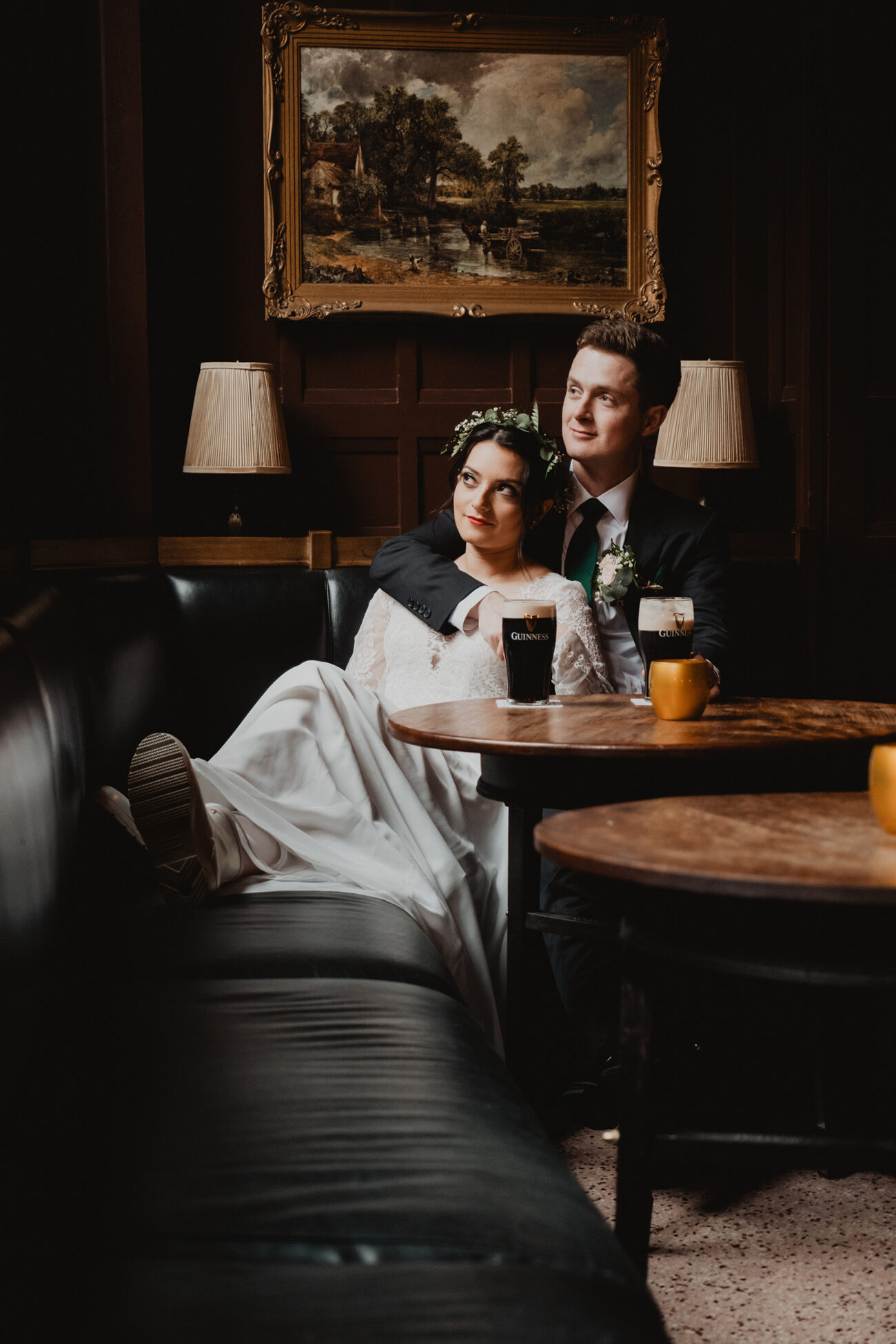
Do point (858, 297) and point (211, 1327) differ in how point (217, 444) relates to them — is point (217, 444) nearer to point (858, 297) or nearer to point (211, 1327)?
point (858, 297)

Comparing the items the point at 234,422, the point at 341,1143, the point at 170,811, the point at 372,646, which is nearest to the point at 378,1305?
the point at 341,1143

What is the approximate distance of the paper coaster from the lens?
1.93m

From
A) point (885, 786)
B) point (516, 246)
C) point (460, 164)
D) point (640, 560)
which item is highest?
point (460, 164)

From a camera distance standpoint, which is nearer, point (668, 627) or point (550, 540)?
point (668, 627)

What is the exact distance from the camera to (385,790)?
87.3 inches

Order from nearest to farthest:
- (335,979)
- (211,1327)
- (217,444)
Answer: (211,1327) < (335,979) < (217,444)

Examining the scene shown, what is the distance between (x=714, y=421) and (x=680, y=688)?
86.2 inches

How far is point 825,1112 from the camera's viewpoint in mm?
1914

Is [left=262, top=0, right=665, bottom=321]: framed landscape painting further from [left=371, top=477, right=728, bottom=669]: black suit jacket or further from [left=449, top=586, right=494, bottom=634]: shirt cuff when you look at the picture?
[left=449, top=586, right=494, bottom=634]: shirt cuff

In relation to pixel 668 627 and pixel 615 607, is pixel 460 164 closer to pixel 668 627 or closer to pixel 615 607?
pixel 615 607

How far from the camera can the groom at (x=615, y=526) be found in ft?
8.67

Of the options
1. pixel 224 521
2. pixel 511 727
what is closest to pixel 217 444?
pixel 224 521

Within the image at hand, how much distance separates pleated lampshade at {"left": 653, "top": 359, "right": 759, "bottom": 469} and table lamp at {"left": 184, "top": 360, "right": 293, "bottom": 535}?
1237 millimetres

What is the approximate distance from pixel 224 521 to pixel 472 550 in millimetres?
1573
